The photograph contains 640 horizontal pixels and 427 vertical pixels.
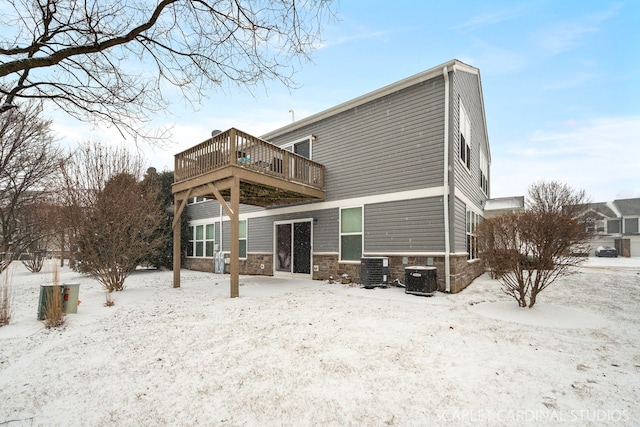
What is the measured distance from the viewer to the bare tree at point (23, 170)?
6949 mm

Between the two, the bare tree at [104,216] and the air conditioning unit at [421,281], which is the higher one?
the bare tree at [104,216]

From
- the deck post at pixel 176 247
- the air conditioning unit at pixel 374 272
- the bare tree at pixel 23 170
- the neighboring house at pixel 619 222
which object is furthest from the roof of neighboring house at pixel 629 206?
the bare tree at pixel 23 170

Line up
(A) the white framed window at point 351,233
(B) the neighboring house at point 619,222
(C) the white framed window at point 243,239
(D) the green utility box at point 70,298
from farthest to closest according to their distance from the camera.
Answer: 1. (B) the neighboring house at point 619,222
2. (C) the white framed window at point 243,239
3. (A) the white framed window at point 351,233
4. (D) the green utility box at point 70,298

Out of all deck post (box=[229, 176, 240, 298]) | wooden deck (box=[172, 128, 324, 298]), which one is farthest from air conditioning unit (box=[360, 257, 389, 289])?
deck post (box=[229, 176, 240, 298])

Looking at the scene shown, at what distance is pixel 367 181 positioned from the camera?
9.01 m

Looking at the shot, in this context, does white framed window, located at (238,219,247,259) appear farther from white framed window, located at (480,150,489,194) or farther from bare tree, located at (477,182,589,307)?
white framed window, located at (480,150,489,194)

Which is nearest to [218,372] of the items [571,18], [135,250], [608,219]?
[135,250]

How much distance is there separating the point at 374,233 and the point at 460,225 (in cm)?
241

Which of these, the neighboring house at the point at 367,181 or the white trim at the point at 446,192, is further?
the neighboring house at the point at 367,181

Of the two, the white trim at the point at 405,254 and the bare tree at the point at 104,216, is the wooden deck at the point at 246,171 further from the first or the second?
the white trim at the point at 405,254

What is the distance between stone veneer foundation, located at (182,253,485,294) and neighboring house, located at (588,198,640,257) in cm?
2697

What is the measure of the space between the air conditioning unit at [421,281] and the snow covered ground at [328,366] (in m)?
0.95

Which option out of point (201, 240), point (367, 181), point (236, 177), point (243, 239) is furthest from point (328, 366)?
point (201, 240)

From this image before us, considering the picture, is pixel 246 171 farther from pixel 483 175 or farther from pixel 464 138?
pixel 483 175
